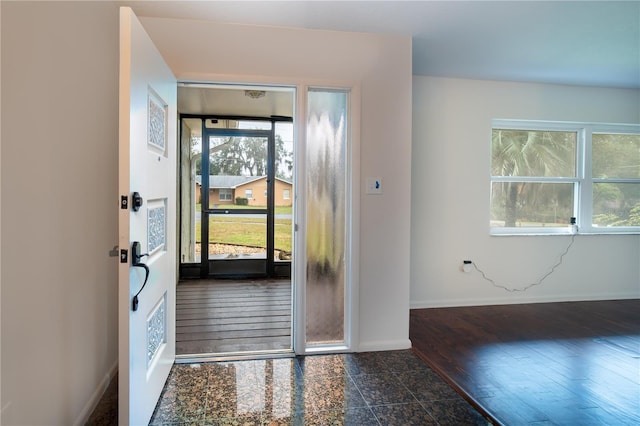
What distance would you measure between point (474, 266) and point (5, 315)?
371 centimetres

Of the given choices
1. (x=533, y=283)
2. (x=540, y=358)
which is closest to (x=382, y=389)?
(x=540, y=358)

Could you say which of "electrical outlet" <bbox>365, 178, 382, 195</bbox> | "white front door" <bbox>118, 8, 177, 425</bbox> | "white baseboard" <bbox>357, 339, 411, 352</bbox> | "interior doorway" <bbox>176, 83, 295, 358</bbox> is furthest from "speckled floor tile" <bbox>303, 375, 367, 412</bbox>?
"interior doorway" <bbox>176, 83, 295, 358</bbox>

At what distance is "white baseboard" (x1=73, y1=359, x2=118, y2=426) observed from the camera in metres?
1.78

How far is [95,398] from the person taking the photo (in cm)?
197

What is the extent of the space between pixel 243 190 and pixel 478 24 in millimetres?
3490

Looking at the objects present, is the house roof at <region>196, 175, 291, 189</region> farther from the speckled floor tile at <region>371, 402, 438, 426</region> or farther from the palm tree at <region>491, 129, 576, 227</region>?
the speckled floor tile at <region>371, 402, 438, 426</region>

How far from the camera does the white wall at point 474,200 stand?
3.70 meters

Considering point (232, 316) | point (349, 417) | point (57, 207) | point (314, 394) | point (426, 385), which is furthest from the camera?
point (232, 316)

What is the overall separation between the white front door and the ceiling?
2.31 ft

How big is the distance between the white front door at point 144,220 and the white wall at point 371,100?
55 centimetres

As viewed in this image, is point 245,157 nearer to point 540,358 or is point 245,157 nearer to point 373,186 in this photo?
point 373,186

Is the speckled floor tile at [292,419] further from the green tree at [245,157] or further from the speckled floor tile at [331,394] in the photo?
the green tree at [245,157]

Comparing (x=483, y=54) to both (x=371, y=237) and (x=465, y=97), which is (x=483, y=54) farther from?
(x=371, y=237)

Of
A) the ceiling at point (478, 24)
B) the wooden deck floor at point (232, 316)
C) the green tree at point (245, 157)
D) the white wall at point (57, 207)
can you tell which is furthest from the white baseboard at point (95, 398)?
the green tree at point (245, 157)
